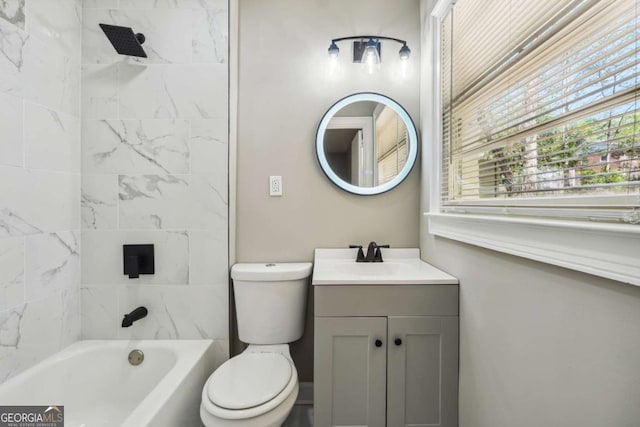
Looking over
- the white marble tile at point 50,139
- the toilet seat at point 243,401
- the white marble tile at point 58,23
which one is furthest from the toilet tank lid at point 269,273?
the white marble tile at point 58,23

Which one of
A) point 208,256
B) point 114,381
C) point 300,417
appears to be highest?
point 208,256

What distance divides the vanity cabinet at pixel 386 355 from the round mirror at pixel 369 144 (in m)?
0.68

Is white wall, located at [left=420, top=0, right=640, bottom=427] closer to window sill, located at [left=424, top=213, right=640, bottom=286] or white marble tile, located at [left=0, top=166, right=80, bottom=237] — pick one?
window sill, located at [left=424, top=213, right=640, bottom=286]

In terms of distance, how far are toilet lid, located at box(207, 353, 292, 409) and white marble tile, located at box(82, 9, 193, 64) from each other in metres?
1.60

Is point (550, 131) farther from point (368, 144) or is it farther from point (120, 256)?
point (120, 256)

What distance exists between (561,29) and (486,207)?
565 millimetres

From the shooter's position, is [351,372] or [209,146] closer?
[351,372]

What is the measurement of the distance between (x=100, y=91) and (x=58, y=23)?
1.05 ft

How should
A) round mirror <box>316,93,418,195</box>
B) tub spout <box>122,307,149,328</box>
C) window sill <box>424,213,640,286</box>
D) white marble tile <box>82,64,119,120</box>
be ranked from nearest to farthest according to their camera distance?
1. window sill <box>424,213,640,286</box>
2. tub spout <box>122,307,149,328</box>
3. white marble tile <box>82,64,119,120</box>
4. round mirror <box>316,93,418,195</box>

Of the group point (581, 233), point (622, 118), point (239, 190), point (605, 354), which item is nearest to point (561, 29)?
point (622, 118)

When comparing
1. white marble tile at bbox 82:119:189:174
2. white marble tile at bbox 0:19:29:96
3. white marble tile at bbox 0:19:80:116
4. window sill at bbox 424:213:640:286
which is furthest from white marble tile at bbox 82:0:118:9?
window sill at bbox 424:213:640:286

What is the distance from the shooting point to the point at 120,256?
1.59 m

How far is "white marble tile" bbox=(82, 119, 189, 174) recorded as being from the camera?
1568 millimetres

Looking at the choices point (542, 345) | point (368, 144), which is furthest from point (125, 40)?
point (542, 345)
